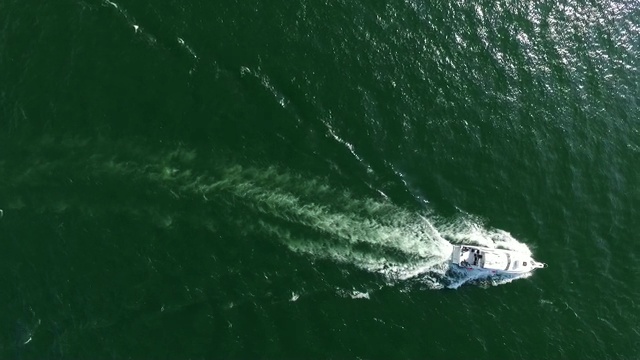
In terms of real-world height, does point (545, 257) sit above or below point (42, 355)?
above

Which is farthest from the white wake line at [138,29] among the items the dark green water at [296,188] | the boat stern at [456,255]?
the boat stern at [456,255]

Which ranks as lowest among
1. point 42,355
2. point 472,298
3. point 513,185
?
point 42,355

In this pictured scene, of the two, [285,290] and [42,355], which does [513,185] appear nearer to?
[285,290]

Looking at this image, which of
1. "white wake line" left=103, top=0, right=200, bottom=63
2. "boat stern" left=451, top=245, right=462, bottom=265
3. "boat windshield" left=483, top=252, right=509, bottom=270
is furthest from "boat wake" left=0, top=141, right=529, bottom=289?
"white wake line" left=103, top=0, right=200, bottom=63

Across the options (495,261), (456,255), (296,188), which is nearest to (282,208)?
(296,188)

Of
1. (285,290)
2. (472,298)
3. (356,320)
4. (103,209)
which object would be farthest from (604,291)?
(103,209)

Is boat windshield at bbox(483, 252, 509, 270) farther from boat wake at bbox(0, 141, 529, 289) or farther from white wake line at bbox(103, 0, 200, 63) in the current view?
white wake line at bbox(103, 0, 200, 63)
